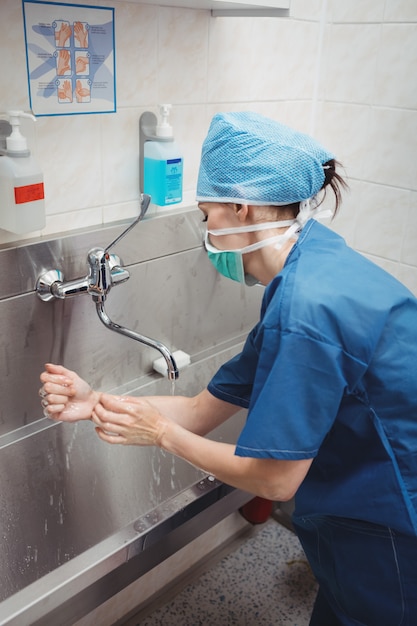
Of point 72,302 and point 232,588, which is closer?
point 72,302

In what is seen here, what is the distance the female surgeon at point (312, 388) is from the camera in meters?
0.85

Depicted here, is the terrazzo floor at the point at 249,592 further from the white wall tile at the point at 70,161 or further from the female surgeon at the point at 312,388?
the white wall tile at the point at 70,161

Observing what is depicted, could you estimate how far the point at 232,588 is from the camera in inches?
77.8

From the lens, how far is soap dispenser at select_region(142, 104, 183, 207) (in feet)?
4.46

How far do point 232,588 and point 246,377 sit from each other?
1140mm

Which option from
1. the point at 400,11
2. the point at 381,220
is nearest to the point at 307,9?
the point at 400,11

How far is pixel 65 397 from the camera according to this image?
3.56ft

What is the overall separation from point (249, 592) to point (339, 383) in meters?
1.37

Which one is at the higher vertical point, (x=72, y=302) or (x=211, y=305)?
(x=72, y=302)

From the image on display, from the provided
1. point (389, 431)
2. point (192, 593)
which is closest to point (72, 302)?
point (389, 431)

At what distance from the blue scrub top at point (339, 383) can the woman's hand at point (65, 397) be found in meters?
0.35

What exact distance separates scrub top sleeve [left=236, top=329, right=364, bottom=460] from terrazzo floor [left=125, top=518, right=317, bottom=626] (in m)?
1.25

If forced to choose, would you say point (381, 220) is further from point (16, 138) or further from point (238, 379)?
point (16, 138)

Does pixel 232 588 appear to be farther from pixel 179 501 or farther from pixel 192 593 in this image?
pixel 179 501
